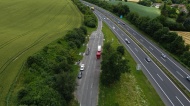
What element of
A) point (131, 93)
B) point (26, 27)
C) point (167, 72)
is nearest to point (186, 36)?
point (167, 72)

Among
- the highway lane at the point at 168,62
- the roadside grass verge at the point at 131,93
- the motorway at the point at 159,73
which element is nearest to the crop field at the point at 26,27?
the roadside grass verge at the point at 131,93

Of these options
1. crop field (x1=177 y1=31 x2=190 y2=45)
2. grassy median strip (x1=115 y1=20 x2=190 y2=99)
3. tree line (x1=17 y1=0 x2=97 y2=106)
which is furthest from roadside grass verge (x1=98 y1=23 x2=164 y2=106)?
crop field (x1=177 y1=31 x2=190 y2=45)

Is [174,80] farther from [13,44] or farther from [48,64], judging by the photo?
[13,44]

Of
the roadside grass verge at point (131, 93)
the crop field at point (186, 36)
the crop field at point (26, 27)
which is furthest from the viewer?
the crop field at point (186, 36)

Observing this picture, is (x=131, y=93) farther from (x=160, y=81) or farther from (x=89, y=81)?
(x=89, y=81)

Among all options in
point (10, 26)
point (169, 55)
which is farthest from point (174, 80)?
point (10, 26)

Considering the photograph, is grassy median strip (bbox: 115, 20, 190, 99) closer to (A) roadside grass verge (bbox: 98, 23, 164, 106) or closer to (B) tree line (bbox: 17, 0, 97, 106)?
(A) roadside grass verge (bbox: 98, 23, 164, 106)

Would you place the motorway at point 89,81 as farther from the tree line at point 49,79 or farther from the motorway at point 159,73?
the motorway at point 159,73
